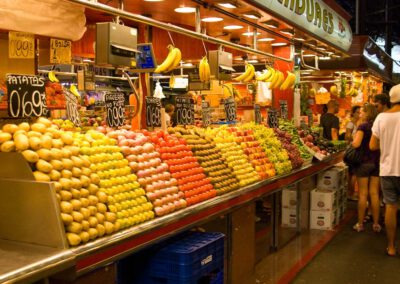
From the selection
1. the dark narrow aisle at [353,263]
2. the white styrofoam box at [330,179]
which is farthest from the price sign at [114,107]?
the white styrofoam box at [330,179]

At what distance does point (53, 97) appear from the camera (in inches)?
415

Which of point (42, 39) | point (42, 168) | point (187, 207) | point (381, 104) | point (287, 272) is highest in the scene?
point (42, 39)

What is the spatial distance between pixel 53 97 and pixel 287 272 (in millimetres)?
6742

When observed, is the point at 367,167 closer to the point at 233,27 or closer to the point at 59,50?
the point at 233,27

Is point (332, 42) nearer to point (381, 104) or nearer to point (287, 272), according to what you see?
point (381, 104)

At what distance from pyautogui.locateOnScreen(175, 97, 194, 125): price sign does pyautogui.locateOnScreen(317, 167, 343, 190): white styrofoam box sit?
126 inches

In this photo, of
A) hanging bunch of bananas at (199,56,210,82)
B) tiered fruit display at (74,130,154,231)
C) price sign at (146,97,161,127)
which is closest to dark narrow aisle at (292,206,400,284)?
price sign at (146,97,161,127)

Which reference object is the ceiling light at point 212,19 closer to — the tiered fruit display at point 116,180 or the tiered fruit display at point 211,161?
the tiered fruit display at point 211,161

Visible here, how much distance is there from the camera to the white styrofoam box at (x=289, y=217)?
24.6ft

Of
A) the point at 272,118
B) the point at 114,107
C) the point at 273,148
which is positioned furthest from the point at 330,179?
the point at 114,107

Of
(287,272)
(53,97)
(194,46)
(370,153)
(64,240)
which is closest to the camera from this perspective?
(64,240)

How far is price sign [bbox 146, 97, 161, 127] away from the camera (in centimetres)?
518

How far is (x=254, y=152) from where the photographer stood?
6.24 m

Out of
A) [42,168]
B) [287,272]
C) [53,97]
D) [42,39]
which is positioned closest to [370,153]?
[287,272]
